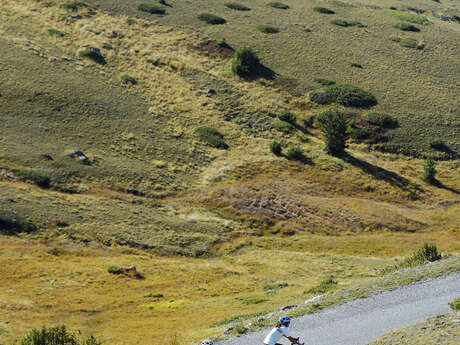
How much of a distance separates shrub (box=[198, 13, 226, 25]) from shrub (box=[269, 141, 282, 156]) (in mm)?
34912

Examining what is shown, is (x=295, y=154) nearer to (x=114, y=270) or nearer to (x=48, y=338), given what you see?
(x=114, y=270)

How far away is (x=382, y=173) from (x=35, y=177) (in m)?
37.1

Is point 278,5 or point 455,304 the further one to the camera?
point 278,5

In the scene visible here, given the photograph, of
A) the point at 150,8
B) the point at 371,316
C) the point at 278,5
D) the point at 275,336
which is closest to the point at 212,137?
the point at 150,8

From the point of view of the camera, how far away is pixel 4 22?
77688 mm

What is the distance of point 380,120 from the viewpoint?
67.0 metres

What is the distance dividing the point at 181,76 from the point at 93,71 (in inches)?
478

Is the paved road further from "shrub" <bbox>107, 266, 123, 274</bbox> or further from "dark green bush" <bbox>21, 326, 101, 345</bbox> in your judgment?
"shrub" <bbox>107, 266, 123, 274</bbox>

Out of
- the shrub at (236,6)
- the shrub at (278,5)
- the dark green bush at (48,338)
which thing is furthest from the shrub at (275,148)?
the shrub at (278,5)

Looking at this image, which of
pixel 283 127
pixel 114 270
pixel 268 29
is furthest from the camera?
pixel 268 29

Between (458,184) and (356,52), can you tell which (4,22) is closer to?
(356,52)

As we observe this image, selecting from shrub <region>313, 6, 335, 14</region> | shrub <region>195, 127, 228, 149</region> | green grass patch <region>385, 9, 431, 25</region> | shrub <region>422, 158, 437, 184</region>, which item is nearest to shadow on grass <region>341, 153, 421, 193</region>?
shrub <region>422, 158, 437, 184</region>

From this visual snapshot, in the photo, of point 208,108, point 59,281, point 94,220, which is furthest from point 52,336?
point 208,108

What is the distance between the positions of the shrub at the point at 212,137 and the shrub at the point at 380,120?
20.0 metres
